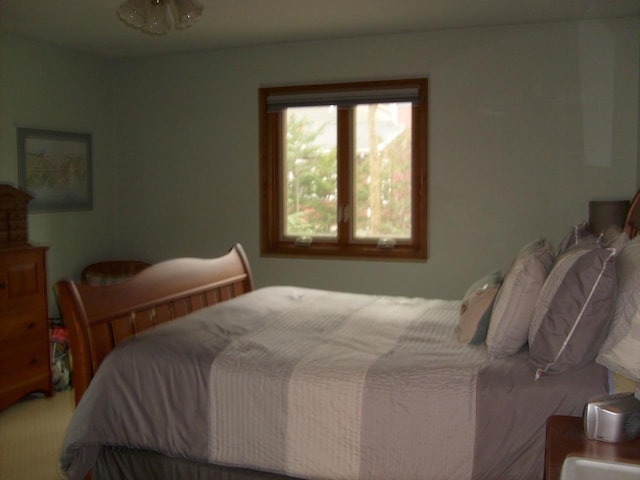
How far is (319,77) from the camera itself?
14.9ft

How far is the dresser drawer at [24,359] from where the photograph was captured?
345 cm

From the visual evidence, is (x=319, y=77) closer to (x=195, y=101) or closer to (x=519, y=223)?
(x=195, y=101)

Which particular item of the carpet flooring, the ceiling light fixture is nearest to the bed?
the carpet flooring

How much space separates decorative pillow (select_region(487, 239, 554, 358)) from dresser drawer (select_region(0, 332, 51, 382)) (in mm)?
2658

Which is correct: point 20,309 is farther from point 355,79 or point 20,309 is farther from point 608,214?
point 608,214

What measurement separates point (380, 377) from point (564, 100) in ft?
9.22

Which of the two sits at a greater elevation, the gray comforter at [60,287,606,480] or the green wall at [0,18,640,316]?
the green wall at [0,18,640,316]

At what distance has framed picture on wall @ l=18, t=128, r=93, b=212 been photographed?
4301 millimetres

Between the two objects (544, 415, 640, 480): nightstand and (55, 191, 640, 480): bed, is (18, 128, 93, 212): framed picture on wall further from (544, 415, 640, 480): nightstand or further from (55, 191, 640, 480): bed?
(544, 415, 640, 480): nightstand

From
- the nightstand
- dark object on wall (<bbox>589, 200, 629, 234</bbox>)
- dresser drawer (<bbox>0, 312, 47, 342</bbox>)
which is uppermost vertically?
dark object on wall (<bbox>589, 200, 629, 234</bbox>)

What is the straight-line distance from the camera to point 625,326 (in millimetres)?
1775

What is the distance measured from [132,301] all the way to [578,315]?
1.61 metres

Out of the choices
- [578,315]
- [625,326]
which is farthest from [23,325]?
[625,326]

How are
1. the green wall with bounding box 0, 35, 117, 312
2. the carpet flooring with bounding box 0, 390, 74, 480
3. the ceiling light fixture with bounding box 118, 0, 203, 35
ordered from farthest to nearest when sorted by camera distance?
1. the green wall with bounding box 0, 35, 117, 312
2. the carpet flooring with bounding box 0, 390, 74, 480
3. the ceiling light fixture with bounding box 118, 0, 203, 35
